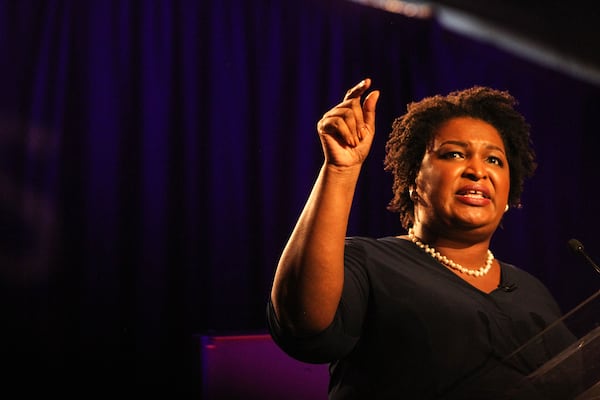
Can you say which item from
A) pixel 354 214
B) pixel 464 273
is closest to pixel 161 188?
pixel 354 214

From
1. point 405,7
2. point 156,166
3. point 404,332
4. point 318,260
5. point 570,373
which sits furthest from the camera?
point 405,7

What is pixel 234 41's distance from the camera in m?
2.83

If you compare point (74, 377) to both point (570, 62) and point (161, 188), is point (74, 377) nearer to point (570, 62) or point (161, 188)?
point (161, 188)

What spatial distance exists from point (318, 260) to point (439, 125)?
0.60 m

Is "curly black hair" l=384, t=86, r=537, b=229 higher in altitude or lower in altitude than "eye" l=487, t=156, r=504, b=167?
higher

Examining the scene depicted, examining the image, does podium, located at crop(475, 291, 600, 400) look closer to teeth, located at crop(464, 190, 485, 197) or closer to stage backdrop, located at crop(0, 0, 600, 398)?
teeth, located at crop(464, 190, 485, 197)

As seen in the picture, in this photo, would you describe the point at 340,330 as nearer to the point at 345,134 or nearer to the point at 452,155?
the point at 345,134

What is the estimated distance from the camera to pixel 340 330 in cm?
112

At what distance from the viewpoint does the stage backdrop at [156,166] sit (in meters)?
2.42

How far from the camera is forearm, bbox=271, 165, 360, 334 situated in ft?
3.40

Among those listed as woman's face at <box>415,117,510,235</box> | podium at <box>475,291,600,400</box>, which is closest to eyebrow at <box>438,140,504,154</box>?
woman's face at <box>415,117,510,235</box>

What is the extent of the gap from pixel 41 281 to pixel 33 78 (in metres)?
0.80

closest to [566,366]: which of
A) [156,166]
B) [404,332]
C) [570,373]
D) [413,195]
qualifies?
[570,373]

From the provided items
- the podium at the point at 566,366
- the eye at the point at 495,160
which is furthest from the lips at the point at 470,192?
the podium at the point at 566,366
